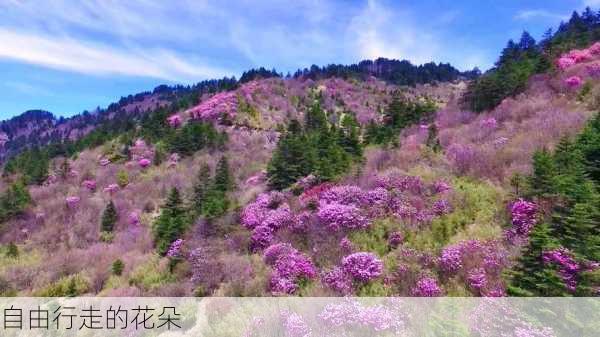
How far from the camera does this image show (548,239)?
7875 mm

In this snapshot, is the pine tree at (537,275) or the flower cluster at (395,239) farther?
the flower cluster at (395,239)

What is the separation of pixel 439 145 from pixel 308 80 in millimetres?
73527

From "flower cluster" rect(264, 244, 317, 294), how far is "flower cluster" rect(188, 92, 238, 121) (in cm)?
4520

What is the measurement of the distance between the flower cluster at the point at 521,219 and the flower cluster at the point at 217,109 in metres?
47.8

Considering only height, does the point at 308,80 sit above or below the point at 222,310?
above

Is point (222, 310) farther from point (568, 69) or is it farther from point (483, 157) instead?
point (568, 69)

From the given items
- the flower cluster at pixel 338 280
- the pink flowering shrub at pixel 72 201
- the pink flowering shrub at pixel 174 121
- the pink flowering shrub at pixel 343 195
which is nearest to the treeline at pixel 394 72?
the pink flowering shrub at pixel 174 121

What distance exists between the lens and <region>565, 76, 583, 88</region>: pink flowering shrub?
76.0 ft

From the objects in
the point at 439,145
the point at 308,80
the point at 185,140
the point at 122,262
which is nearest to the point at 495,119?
the point at 439,145

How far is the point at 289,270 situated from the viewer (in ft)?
38.5

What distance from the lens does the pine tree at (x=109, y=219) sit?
89.7 ft

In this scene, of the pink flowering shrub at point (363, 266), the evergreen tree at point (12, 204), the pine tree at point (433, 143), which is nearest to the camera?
the pink flowering shrub at point (363, 266)

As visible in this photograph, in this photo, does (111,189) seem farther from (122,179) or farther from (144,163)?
(144,163)

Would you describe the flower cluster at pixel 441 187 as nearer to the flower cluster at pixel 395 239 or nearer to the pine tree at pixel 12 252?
the flower cluster at pixel 395 239
